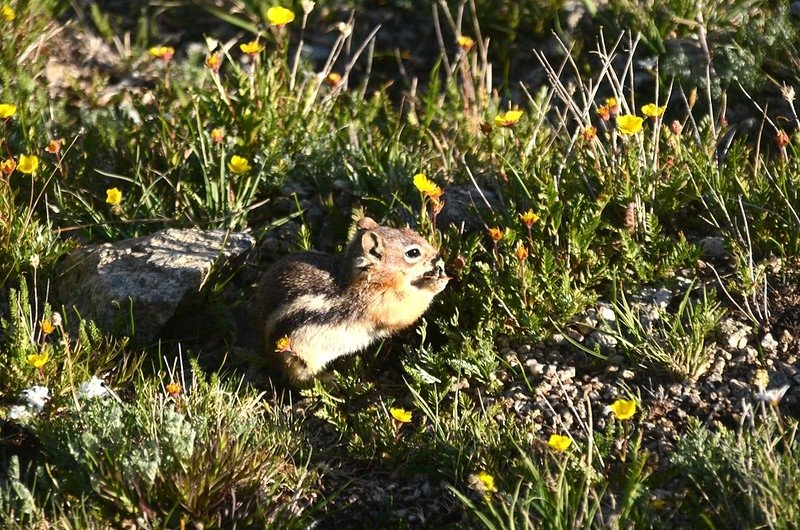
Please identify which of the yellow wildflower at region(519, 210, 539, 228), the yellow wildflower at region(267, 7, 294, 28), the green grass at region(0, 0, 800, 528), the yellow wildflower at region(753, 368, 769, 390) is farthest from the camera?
the yellow wildflower at region(267, 7, 294, 28)

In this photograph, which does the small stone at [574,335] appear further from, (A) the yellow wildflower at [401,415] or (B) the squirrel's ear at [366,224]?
(B) the squirrel's ear at [366,224]

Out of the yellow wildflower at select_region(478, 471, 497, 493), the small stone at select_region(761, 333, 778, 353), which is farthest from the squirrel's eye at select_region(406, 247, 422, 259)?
the small stone at select_region(761, 333, 778, 353)

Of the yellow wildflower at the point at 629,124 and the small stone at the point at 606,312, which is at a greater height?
the yellow wildflower at the point at 629,124

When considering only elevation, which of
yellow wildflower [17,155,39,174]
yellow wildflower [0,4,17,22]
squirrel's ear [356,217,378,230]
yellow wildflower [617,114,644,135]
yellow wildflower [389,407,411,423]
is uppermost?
yellow wildflower [0,4,17,22]

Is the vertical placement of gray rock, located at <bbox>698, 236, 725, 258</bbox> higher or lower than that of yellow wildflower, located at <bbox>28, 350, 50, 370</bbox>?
higher

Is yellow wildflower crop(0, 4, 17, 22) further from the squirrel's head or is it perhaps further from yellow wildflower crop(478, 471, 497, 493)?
yellow wildflower crop(478, 471, 497, 493)

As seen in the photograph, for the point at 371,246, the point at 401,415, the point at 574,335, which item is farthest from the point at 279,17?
the point at 401,415

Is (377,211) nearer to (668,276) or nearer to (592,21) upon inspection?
(668,276)

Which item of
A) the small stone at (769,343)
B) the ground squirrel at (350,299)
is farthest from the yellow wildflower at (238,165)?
the small stone at (769,343)
